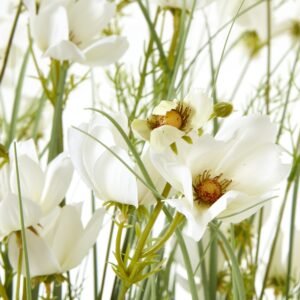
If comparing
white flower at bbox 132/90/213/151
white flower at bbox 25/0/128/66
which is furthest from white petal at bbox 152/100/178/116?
white flower at bbox 25/0/128/66

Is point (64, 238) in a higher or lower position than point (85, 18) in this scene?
lower

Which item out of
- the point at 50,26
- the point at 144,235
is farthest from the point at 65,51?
the point at 144,235

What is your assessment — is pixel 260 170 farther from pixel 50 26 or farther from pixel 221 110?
pixel 50 26

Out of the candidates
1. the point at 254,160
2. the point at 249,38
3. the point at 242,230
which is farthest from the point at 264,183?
the point at 249,38

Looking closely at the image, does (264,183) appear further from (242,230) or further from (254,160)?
(242,230)

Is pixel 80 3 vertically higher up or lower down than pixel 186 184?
higher up

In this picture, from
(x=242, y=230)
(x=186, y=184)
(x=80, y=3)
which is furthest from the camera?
(x=242, y=230)
